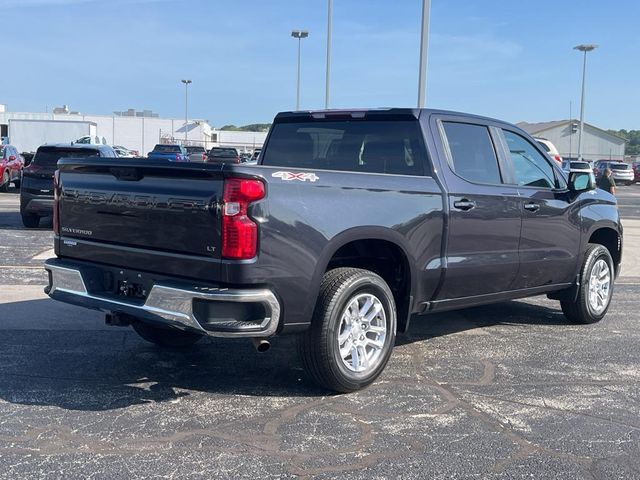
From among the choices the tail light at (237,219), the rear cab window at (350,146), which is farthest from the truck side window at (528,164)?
the tail light at (237,219)

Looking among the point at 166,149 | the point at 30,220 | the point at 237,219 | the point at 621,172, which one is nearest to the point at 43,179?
the point at 30,220

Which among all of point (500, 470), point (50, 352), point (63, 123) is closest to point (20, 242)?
point (50, 352)

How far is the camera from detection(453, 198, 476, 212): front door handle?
18.4ft

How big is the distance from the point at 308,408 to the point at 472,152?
8.46 ft

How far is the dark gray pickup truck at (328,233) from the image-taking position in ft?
14.3

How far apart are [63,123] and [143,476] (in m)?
41.9

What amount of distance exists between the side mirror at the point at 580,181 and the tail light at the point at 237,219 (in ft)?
12.2

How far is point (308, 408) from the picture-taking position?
15.5ft

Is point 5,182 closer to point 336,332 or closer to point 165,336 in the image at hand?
point 165,336

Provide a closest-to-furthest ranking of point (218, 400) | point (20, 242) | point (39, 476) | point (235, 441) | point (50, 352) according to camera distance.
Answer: point (39, 476)
point (235, 441)
point (218, 400)
point (50, 352)
point (20, 242)

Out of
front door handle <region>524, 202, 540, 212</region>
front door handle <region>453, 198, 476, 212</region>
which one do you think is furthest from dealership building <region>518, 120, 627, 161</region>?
front door handle <region>453, 198, 476, 212</region>

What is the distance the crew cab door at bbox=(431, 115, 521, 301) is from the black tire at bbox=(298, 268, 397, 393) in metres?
0.85

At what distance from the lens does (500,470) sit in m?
3.85

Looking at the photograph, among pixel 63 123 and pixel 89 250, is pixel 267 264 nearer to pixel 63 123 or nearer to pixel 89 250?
pixel 89 250
